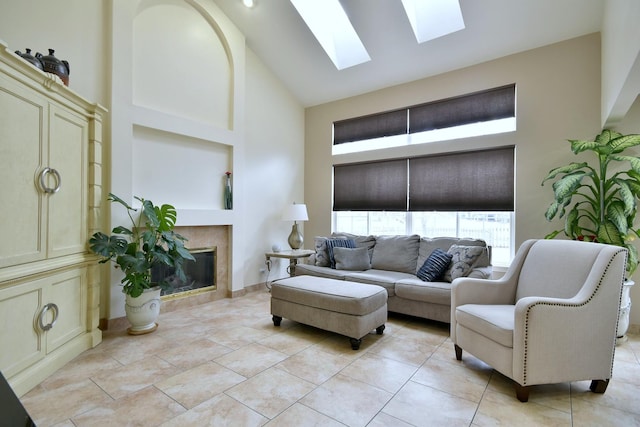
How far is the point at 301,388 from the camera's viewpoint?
6.91ft

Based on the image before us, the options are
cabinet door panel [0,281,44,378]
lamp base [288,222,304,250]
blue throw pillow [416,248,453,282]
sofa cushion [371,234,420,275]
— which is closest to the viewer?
cabinet door panel [0,281,44,378]

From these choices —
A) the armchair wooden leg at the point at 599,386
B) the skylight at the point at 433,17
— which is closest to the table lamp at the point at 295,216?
the skylight at the point at 433,17

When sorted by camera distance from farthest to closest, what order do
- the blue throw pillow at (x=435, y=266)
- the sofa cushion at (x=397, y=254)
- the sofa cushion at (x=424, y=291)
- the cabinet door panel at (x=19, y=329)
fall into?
1. the sofa cushion at (x=397, y=254)
2. the blue throw pillow at (x=435, y=266)
3. the sofa cushion at (x=424, y=291)
4. the cabinet door panel at (x=19, y=329)

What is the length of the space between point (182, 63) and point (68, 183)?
2.12 meters

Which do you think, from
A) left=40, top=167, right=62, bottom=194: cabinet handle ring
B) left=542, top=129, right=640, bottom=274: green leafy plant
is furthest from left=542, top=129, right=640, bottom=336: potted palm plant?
left=40, top=167, right=62, bottom=194: cabinet handle ring

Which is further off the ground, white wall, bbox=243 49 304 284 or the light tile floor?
white wall, bbox=243 49 304 284

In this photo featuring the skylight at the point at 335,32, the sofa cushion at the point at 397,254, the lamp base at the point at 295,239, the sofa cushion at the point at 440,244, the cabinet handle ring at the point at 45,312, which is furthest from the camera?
the lamp base at the point at 295,239

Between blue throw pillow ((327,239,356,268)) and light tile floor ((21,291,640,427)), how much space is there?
1.32 metres

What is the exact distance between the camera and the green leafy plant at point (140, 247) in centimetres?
279

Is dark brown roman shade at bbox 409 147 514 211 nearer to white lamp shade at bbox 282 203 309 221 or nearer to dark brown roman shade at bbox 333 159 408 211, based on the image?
dark brown roman shade at bbox 333 159 408 211

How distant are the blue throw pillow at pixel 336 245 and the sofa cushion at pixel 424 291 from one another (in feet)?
3.23

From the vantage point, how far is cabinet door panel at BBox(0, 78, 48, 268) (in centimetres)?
192

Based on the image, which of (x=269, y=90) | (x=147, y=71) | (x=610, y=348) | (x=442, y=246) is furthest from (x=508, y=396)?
(x=269, y=90)

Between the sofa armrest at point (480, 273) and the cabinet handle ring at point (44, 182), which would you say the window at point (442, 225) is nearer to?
the sofa armrest at point (480, 273)
